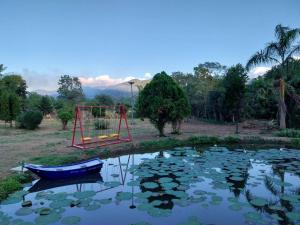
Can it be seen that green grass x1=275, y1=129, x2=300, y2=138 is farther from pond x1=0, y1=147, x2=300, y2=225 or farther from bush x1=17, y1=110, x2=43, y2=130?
bush x1=17, y1=110, x2=43, y2=130

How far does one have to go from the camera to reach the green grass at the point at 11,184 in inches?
299

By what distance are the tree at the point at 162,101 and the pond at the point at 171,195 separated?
4.70m

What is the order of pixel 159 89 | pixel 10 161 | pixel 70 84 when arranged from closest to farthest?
pixel 10 161 → pixel 159 89 → pixel 70 84

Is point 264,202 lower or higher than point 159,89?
lower

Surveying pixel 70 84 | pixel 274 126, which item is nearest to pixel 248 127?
pixel 274 126

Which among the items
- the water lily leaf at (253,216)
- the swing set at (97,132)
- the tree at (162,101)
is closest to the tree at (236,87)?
the tree at (162,101)

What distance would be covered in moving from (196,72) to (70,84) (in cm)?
3774

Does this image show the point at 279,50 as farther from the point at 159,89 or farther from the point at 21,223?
the point at 21,223

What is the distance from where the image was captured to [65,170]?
9062 mm

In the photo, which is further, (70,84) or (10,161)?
(70,84)

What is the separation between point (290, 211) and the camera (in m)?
6.53

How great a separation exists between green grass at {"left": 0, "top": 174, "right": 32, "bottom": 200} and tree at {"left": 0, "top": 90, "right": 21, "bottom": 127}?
15.2 metres

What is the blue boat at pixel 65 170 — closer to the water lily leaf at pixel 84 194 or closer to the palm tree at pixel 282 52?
the water lily leaf at pixel 84 194

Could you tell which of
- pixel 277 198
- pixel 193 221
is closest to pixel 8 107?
pixel 193 221
